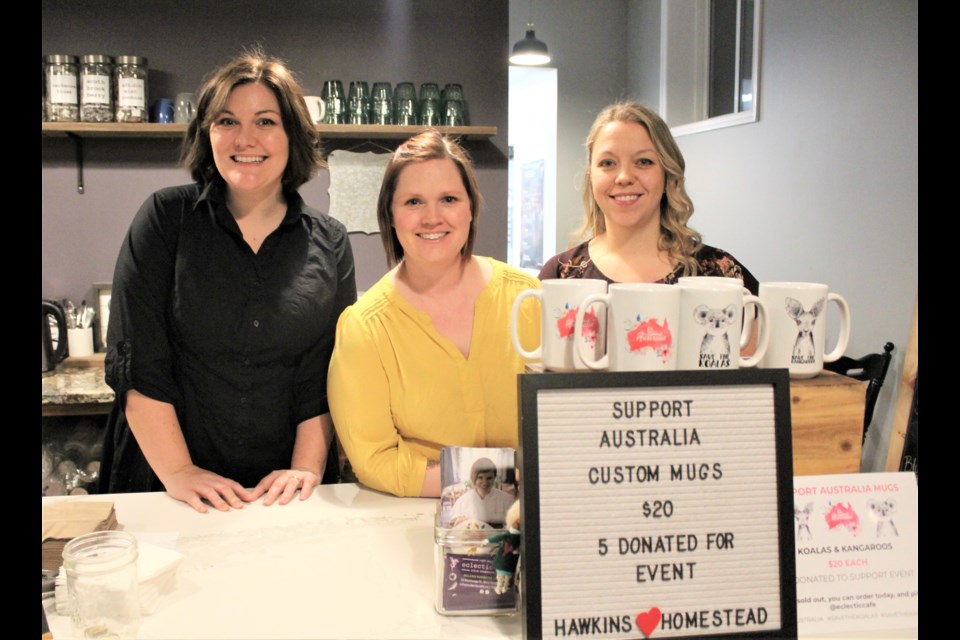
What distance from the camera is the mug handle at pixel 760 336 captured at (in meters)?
0.99

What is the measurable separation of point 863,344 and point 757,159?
1319 mm

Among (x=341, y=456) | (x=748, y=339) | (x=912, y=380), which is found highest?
(x=748, y=339)

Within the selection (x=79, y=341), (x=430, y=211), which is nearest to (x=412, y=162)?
(x=430, y=211)

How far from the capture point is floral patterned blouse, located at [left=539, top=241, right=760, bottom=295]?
73.4 inches

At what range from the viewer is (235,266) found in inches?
64.3

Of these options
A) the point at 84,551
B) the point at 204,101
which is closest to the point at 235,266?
the point at 204,101

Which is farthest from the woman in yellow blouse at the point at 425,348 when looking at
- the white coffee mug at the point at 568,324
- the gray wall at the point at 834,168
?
the gray wall at the point at 834,168

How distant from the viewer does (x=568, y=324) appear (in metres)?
0.97

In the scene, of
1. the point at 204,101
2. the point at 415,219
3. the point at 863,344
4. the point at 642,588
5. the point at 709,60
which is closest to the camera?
the point at 642,588

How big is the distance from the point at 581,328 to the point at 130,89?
2899 millimetres

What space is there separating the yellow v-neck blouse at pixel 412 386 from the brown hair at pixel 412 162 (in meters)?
0.12

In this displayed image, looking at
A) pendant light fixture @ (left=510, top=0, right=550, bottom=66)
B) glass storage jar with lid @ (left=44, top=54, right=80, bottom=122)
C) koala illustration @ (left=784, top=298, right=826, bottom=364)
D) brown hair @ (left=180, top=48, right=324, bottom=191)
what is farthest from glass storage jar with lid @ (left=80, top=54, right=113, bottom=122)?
koala illustration @ (left=784, top=298, right=826, bottom=364)

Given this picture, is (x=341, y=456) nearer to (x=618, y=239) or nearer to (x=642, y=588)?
(x=618, y=239)

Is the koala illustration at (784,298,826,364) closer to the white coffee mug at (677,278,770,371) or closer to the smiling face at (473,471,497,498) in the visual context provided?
the white coffee mug at (677,278,770,371)
